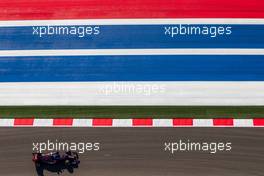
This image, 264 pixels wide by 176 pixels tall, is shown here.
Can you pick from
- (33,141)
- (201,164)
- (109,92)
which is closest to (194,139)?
(201,164)

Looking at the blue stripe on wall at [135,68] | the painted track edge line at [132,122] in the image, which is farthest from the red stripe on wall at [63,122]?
the blue stripe on wall at [135,68]

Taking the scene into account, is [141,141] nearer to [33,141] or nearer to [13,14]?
[33,141]

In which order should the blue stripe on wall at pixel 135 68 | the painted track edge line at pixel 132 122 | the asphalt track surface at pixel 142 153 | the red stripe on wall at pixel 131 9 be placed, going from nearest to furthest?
the asphalt track surface at pixel 142 153 → the painted track edge line at pixel 132 122 → the blue stripe on wall at pixel 135 68 → the red stripe on wall at pixel 131 9

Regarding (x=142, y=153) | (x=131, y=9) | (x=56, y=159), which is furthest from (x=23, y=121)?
(x=131, y=9)

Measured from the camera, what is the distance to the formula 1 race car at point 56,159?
7.64m

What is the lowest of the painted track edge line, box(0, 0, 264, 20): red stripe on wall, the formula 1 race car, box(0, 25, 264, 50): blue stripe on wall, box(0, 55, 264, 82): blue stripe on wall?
the formula 1 race car

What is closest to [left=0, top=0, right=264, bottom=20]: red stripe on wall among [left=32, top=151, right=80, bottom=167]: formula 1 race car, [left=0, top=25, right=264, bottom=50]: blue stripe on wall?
[left=0, top=25, right=264, bottom=50]: blue stripe on wall

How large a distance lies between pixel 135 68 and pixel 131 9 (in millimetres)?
1329

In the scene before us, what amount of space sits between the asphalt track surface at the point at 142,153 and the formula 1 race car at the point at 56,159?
0.47 ft

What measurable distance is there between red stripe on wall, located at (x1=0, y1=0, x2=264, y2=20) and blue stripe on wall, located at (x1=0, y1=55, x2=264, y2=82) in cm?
95

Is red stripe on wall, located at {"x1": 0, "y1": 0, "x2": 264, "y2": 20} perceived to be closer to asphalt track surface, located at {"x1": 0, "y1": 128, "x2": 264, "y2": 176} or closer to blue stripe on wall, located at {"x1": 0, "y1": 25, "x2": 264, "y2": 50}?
blue stripe on wall, located at {"x1": 0, "y1": 25, "x2": 264, "y2": 50}

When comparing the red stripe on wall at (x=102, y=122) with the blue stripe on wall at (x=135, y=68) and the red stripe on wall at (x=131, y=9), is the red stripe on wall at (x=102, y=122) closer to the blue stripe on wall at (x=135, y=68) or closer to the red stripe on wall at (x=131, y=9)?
the blue stripe on wall at (x=135, y=68)

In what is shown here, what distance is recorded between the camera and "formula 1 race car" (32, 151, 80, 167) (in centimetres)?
764

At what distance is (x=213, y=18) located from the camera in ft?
27.4
